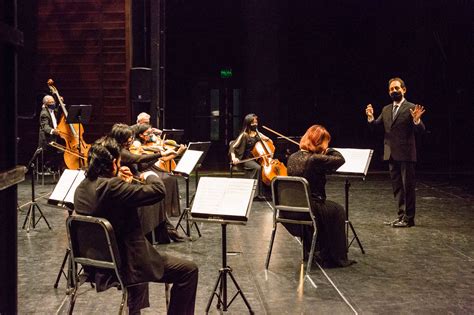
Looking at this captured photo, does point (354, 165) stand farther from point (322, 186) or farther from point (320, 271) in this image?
point (320, 271)

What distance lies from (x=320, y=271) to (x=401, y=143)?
2.49 m

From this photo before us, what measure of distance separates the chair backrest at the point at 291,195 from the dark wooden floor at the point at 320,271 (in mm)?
599

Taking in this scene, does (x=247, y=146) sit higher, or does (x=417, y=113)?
(x=417, y=113)

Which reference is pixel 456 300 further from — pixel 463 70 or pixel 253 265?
pixel 463 70

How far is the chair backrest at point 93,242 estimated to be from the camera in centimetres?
372

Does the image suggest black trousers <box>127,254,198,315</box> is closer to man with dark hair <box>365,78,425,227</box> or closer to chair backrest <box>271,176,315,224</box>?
chair backrest <box>271,176,315,224</box>

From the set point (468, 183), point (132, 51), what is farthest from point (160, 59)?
point (468, 183)

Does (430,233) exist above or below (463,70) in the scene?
below

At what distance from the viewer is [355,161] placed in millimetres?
6496

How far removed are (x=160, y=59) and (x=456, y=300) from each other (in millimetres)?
8347

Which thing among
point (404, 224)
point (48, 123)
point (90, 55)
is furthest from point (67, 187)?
point (90, 55)

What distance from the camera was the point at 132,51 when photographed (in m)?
12.8

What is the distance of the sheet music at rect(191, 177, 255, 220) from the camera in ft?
14.7

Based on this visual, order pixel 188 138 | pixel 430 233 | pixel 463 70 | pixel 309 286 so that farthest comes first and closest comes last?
pixel 188 138 → pixel 463 70 → pixel 430 233 → pixel 309 286
